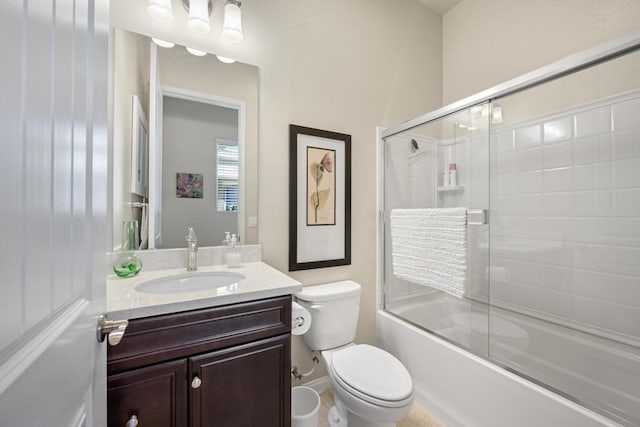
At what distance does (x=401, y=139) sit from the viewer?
1.94 meters

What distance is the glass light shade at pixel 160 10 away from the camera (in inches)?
50.8

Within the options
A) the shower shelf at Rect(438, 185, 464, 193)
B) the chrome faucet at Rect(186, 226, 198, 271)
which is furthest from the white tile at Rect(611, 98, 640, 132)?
the chrome faucet at Rect(186, 226, 198, 271)

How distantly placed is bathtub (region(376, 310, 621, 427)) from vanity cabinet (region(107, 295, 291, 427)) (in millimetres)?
922

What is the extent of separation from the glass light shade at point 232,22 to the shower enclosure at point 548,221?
1.14 m

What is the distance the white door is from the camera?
0.88ft

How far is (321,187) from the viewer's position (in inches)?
71.2

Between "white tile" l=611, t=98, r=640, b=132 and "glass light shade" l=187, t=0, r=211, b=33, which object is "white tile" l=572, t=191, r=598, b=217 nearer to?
"white tile" l=611, t=98, r=640, b=132

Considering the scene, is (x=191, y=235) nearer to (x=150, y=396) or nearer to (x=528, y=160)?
(x=150, y=396)

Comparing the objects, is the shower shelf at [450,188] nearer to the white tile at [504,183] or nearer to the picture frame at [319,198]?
the white tile at [504,183]

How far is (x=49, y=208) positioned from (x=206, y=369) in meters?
0.87

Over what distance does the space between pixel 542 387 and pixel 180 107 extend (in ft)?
7.05

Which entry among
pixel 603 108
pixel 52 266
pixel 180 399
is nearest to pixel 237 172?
pixel 180 399

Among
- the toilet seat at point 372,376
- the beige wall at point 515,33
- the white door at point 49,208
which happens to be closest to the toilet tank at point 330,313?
the toilet seat at point 372,376

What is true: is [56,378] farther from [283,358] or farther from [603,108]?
[603,108]
